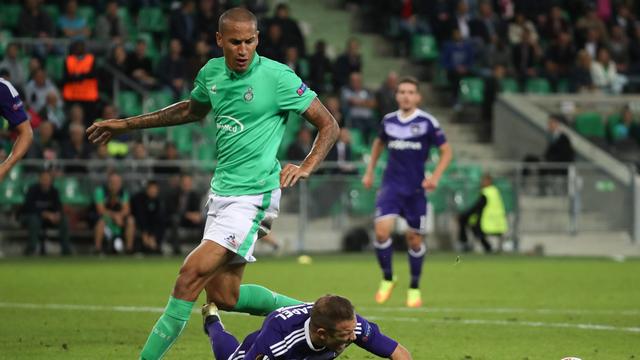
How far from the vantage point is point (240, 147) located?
873cm

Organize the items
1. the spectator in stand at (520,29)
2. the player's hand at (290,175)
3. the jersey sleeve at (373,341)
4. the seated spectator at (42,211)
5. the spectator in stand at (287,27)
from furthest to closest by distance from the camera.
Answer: the spectator in stand at (520,29)
the spectator in stand at (287,27)
the seated spectator at (42,211)
the player's hand at (290,175)
the jersey sleeve at (373,341)

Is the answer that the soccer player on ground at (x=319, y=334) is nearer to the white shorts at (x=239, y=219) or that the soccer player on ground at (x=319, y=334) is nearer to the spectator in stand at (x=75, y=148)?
the white shorts at (x=239, y=219)

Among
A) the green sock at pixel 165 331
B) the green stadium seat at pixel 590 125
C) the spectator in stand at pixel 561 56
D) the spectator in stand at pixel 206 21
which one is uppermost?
the spectator in stand at pixel 206 21

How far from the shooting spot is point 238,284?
9.02m

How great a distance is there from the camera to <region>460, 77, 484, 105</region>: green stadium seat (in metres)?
31.2

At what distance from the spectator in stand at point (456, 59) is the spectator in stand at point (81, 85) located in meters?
9.40

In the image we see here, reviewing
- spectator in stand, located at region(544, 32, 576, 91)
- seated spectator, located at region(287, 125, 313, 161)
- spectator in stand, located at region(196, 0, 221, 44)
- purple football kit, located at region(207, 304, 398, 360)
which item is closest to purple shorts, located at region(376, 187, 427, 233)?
purple football kit, located at region(207, 304, 398, 360)

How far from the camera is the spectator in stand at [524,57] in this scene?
32312 mm

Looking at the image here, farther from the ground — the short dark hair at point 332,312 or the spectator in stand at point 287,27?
the spectator in stand at point 287,27

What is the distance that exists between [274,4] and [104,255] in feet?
32.8

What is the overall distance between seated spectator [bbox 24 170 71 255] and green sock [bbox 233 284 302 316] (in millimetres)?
15173

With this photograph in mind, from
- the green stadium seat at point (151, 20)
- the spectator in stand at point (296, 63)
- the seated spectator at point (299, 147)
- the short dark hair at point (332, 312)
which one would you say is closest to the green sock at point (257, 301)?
the short dark hair at point (332, 312)

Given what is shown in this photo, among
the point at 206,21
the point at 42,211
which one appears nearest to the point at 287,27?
the point at 206,21

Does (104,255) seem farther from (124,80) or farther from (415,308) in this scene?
(415,308)
